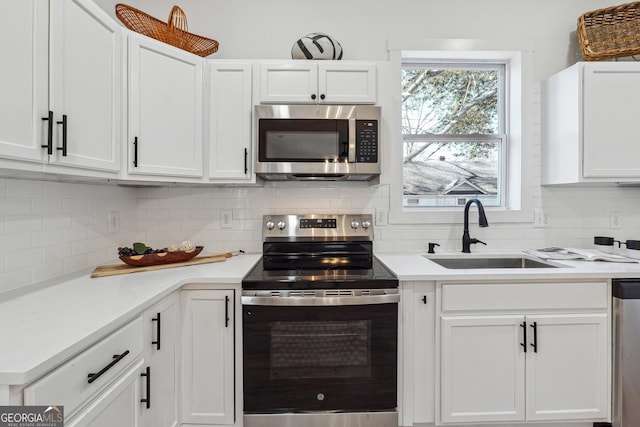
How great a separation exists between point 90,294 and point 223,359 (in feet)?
2.21

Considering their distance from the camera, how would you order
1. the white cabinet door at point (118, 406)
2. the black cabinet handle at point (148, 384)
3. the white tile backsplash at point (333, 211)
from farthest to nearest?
the white tile backsplash at point (333, 211) < the black cabinet handle at point (148, 384) < the white cabinet door at point (118, 406)

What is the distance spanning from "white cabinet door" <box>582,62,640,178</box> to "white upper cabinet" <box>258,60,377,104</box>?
1.33m

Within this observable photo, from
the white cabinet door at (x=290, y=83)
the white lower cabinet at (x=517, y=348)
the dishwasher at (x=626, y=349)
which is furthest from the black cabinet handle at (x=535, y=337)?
the white cabinet door at (x=290, y=83)

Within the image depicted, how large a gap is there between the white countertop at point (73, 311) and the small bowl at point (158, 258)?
98 mm

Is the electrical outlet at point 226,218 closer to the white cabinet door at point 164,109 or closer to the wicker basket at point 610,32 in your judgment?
the white cabinet door at point 164,109

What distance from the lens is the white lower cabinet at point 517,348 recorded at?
1778mm

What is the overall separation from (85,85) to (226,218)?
1.19 metres

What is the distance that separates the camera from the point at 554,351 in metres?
1.78

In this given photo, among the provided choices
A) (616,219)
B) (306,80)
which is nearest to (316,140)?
(306,80)

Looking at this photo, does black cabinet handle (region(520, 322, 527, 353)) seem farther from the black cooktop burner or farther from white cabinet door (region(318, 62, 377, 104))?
white cabinet door (region(318, 62, 377, 104))

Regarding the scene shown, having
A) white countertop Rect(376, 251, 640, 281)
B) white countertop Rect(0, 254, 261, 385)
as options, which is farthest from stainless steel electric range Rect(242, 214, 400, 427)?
white countertop Rect(0, 254, 261, 385)

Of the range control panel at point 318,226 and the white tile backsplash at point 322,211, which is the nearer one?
the range control panel at point 318,226

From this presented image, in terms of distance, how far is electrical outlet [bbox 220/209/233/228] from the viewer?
243 centimetres

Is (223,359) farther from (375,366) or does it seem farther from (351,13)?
(351,13)
